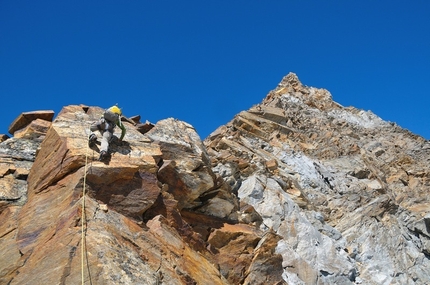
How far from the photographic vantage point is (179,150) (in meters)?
16.8

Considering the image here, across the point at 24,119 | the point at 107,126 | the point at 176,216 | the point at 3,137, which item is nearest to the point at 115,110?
the point at 107,126

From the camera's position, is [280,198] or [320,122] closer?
[280,198]

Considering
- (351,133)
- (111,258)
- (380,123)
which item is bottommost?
(111,258)

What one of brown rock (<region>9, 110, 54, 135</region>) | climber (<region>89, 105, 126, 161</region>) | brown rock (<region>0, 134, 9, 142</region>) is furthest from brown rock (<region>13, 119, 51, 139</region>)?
climber (<region>89, 105, 126, 161</region>)

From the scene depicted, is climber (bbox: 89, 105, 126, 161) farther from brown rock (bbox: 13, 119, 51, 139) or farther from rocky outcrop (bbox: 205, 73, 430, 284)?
rocky outcrop (bbox: 205, 73, 430, 284)

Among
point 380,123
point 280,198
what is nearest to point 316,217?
point 280,198

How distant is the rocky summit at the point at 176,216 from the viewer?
32.1ft

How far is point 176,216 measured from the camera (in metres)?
13.8

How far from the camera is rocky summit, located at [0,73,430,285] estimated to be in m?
9.79

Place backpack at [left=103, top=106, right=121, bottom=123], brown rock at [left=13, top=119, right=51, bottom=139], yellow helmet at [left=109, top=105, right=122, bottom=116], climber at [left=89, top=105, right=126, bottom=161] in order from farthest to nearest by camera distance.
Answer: brown rock at [left=13, top=119, right=51, bottom=139] → yellow helmet at [left=109, top=105, right=122, bottom=116] → backpack at [left=103, top=106, right=121, bottom=123] → climber at [left=89, top=105, right=126, bottom=161]

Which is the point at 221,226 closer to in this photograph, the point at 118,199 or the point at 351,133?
the point at 118,199

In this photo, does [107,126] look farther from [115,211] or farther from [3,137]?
[3,137]

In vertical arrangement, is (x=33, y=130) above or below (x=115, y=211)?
above

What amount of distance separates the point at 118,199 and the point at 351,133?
1943 inches
